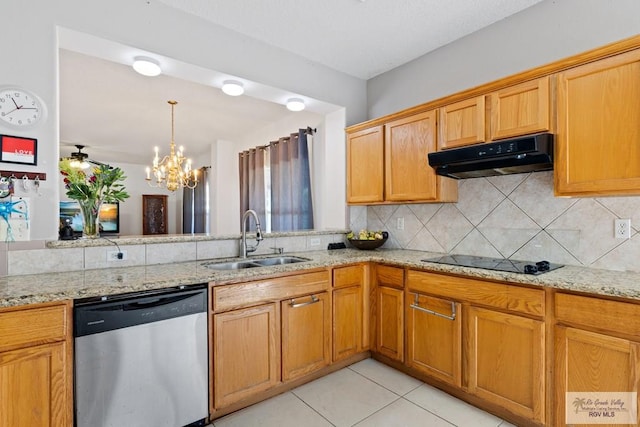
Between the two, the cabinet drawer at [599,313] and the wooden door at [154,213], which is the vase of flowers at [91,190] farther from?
the wooden door at [154,213]

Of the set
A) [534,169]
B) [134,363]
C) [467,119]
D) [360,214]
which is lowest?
[134,363]

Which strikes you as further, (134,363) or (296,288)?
(296,288)

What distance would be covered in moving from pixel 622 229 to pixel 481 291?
0.89 m

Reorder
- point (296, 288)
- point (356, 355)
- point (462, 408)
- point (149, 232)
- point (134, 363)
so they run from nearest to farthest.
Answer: point (134, 363), point (462, 408), point (296, 288), point (356, 355), point (149, 232)

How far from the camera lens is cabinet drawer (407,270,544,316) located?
5.71 feet

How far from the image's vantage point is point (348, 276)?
253cm

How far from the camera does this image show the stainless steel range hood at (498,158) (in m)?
1.84

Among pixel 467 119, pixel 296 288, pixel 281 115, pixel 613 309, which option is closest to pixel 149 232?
pixel 281 115

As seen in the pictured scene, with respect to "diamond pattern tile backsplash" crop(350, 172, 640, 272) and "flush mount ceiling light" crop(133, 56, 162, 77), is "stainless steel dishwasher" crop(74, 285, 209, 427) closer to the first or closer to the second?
"flush mount ceiling light" crop(133, 56, 162, 77)

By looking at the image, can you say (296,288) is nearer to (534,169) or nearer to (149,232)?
(534,169)

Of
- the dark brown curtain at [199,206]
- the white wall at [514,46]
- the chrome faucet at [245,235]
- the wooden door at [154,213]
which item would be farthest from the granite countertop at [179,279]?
the wooden door at [154,213]

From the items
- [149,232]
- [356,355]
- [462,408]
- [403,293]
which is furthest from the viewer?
[149,232]

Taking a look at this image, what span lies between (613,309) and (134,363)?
7.67 ft

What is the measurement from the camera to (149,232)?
818 cm
